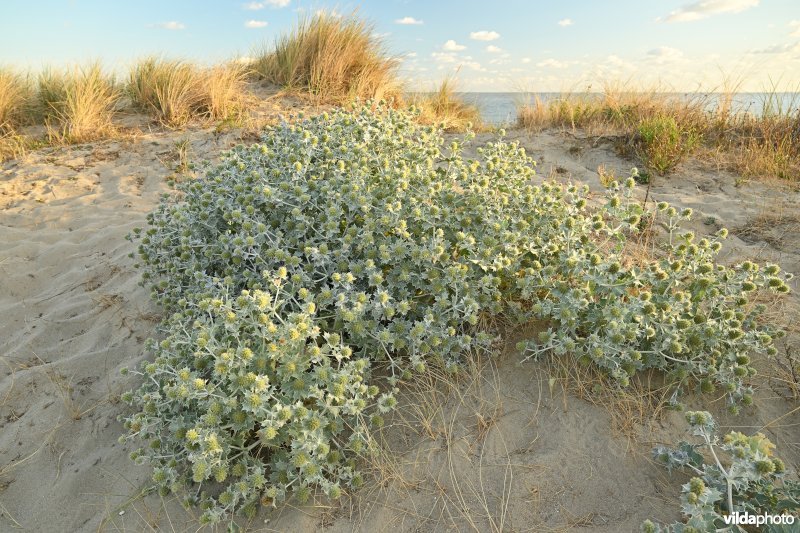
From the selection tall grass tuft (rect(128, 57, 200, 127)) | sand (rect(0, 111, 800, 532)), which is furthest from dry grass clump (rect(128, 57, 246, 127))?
sand (rect(0, 111, 800, 532))

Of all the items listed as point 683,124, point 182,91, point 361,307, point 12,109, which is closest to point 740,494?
point 361,307

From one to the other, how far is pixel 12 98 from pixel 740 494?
410 inches

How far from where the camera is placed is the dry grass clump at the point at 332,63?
8812 millimetres

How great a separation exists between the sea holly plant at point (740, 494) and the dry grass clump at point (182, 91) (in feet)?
24.1


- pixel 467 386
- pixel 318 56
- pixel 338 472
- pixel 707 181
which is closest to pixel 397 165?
pixel 467 386

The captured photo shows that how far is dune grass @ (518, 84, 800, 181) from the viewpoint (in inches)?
254

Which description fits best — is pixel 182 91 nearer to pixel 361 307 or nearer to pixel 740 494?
pixel 361 307

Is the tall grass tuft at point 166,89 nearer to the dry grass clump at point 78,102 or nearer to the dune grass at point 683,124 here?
the dry grass clump at point 78,102

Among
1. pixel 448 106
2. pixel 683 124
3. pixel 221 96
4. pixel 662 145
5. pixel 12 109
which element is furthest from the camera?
pixel 448 106

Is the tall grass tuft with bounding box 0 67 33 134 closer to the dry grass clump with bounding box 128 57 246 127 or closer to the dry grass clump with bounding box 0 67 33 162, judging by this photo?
the dry grass clump with bounding box 0 67 33 162

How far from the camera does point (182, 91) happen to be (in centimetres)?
809

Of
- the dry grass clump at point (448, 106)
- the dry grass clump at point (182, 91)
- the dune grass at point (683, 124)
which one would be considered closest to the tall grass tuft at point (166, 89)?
the dry grass clump at point (182, 91)

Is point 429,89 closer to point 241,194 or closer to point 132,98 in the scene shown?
point 132,98

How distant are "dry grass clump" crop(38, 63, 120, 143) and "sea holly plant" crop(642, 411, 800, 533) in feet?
27.6
